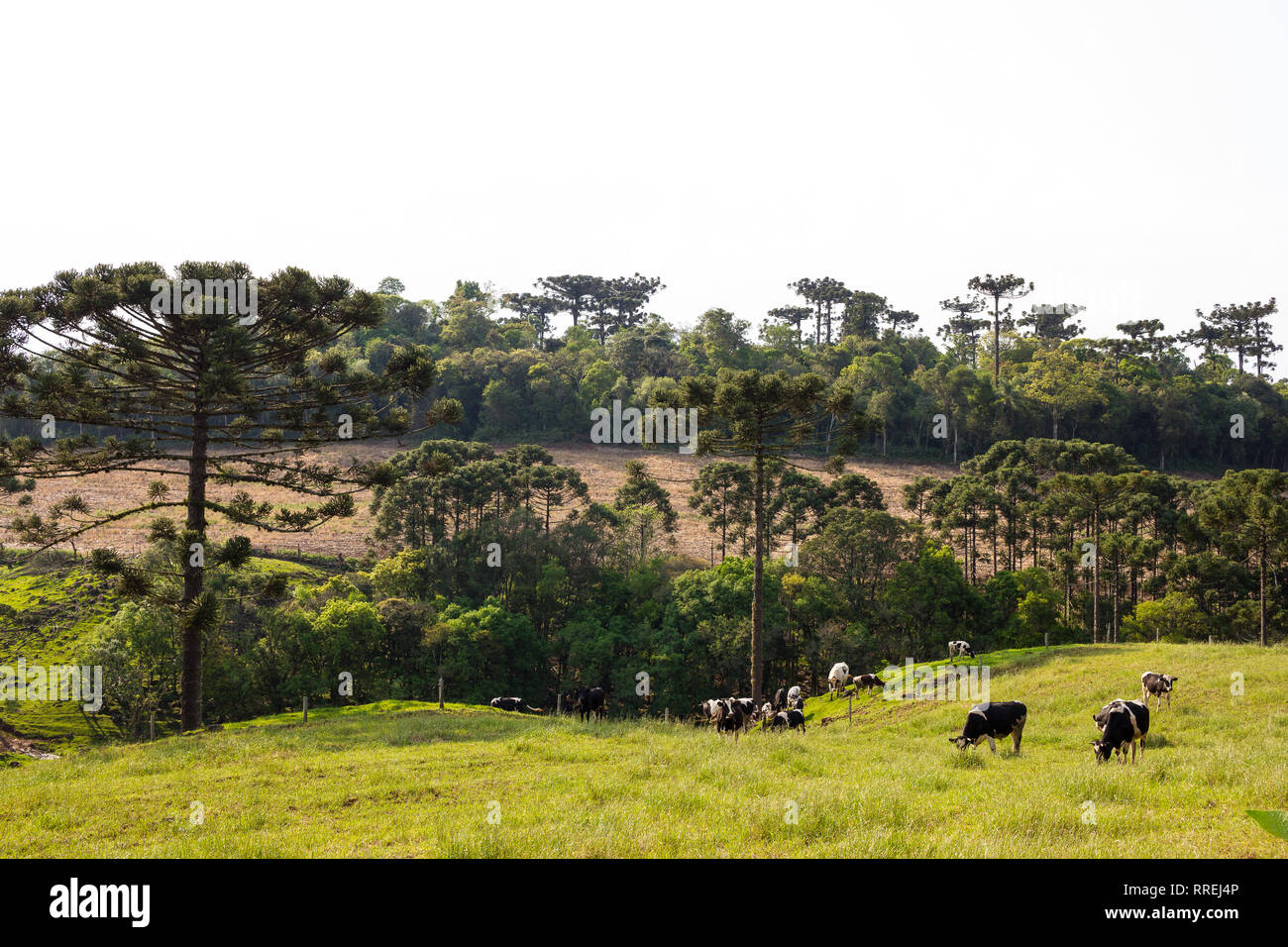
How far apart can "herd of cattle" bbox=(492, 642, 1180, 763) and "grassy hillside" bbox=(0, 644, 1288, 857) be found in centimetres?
65

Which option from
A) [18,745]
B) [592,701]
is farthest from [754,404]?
[18,745]

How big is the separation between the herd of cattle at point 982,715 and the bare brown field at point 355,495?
2522cm

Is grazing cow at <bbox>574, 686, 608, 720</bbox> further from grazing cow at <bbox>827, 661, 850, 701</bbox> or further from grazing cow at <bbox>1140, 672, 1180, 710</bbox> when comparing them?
grazing cow at <bbox>1140, 672, 1180, 710</bbox>

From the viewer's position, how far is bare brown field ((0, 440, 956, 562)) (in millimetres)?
60500

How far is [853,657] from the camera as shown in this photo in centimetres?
4297

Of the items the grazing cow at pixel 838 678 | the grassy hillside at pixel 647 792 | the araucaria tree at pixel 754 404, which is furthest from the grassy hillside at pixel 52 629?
the grazing cow at pixel 838 678

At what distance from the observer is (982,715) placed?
1912 centimetres

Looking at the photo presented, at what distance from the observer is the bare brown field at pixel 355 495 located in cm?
6050

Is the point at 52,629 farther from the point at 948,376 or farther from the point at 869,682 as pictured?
the point at 948,376

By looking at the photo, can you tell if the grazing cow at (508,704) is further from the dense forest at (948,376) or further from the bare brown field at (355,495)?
the dense forest at (948,376)

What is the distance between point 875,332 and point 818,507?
8904 centimetres
